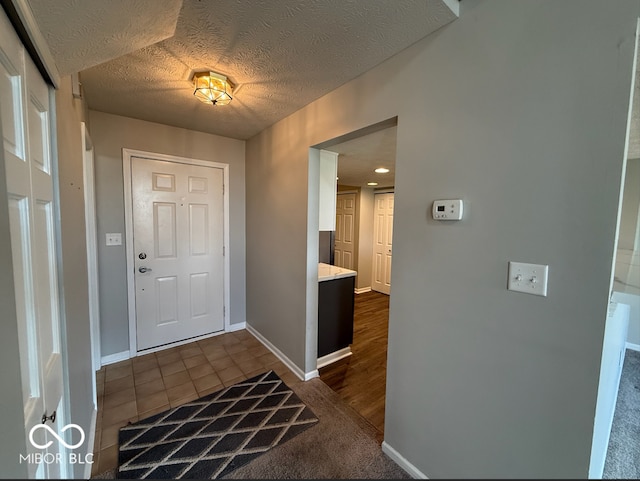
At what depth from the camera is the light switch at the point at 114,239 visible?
2459 mm

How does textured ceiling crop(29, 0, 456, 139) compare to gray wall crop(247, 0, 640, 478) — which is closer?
gray wall crop(247, 0, 640, 478)

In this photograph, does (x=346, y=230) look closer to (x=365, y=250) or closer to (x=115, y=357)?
(x=365, y=250)

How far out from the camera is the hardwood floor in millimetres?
1940

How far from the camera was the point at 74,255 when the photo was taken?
1350mm

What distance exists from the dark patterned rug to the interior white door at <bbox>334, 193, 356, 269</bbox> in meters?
3.33

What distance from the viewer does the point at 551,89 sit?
0.87 meters

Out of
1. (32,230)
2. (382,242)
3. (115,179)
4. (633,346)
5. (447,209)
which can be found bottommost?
(633,346)

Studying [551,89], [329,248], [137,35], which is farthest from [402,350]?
[329,248]

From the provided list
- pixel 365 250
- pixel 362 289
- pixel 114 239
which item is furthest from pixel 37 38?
pixel 362 289

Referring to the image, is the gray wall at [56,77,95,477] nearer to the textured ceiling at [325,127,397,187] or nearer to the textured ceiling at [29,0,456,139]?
the textured ceiling at [29,0,456,139]

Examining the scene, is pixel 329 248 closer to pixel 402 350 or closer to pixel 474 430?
pixel 402 350

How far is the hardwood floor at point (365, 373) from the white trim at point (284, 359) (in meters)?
0.14

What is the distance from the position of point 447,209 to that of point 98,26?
1562 millimetres

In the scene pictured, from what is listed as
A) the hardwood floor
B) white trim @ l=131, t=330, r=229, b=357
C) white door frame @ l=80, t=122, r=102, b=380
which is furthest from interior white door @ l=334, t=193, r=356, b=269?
white door frame @ l=80, t=122, r=102, b=380
